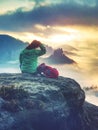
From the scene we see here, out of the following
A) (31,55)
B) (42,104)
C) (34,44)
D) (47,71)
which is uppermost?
(34,44)

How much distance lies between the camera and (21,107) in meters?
25.2

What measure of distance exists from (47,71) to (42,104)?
4620 mm

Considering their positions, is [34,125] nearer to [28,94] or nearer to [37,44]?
[28,94]

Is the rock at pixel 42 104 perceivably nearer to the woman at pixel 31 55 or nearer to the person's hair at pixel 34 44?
the woman at pixel 31 55

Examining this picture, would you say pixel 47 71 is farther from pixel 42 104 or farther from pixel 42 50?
pixel 42 104

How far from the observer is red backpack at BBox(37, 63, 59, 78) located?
29812mm

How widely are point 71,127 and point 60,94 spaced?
2.42m

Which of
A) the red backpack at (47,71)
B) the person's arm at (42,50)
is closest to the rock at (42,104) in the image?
the red backpack at (47,71)

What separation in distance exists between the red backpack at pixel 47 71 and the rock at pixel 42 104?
0.58 m

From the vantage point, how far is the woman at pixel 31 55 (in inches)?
1175

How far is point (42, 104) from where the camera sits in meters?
25.8

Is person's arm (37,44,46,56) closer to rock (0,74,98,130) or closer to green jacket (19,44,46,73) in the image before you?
green jacket (19,44,46,73)

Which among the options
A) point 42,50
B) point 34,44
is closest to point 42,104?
point 42,50

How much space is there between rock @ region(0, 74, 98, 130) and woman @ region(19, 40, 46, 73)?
0.72 metres
